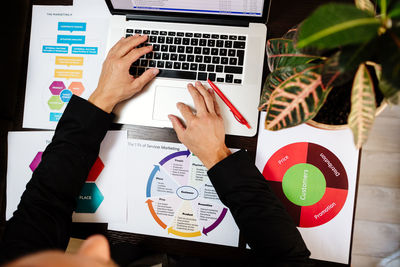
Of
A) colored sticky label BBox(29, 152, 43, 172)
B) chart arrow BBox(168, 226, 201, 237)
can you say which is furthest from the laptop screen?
chart arrow BBox(168, 226, 201, 237)

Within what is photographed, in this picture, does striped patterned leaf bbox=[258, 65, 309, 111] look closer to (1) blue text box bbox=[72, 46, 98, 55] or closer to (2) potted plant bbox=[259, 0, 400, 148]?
(2) potted plant bbox=[259, 0, 400, 148]

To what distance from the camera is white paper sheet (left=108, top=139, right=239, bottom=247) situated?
741 mm

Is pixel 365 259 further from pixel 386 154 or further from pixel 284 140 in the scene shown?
pixel 284 140

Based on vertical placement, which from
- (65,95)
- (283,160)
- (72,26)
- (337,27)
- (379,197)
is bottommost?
(379,197)

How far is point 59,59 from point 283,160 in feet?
2.29

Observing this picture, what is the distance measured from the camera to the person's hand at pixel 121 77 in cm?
71

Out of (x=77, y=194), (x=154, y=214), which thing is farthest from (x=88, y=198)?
(x=154, y=214)

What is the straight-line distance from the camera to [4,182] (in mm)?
800

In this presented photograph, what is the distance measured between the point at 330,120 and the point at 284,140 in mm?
221

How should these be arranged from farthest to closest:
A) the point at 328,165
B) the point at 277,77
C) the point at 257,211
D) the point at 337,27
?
the point at 328,165
the point at 257,211
the point at 277,77
the point at 337,27

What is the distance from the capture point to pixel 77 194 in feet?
2.35

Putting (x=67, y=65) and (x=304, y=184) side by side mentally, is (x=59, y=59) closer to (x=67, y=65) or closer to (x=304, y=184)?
(x=67, y=65)

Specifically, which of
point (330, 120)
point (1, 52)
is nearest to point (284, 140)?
point (330, 120)

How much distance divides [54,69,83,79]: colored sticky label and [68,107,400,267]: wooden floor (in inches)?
38.4
